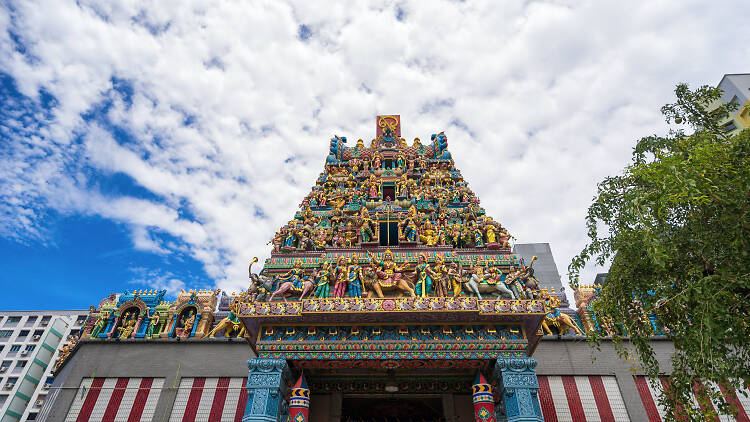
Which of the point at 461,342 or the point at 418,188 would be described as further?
the point at 418,188

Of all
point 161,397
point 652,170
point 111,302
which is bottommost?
point 161,397

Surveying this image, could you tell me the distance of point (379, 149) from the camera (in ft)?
76.5

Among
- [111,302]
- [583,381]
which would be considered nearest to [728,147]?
[583,381]

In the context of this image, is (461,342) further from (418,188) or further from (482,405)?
(418,188)

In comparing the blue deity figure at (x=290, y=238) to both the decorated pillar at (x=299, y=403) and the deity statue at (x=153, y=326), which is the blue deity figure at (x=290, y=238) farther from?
the deity statue at (x=153, y=326)

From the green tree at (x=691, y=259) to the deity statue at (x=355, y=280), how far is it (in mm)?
6221

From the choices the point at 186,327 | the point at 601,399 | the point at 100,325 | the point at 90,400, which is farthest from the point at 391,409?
the point at 100,325

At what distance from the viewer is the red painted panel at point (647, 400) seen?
1370cm

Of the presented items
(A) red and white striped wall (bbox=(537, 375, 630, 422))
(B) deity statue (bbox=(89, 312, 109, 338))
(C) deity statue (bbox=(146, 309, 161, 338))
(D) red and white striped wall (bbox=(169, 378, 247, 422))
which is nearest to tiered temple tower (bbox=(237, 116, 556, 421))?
(A) red and white striped wall (bbox=(537, 375, 630, 422))

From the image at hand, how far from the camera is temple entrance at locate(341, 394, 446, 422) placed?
1426cm

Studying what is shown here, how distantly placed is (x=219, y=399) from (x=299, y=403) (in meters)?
4.90

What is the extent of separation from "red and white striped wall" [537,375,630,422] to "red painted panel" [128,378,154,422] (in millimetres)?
13519

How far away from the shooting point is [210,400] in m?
14.5

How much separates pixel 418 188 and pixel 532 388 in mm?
10400
